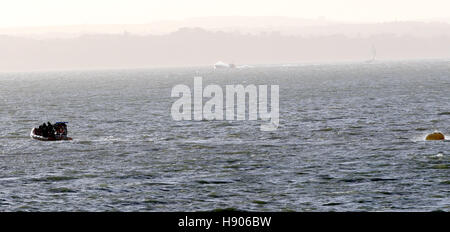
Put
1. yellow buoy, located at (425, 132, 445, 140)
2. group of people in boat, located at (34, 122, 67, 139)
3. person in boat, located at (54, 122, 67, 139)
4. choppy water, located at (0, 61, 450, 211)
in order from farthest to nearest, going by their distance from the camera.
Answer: person in boat, located at (54, 122, 67, 139)
group of people in boat, located at (34, 122, 67, 139)
yellow buoy, located at (425, 132, 445, 140)
choppy water, located at (0, 61, 450, 211)

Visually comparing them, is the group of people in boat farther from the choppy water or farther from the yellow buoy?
the yellow buoy

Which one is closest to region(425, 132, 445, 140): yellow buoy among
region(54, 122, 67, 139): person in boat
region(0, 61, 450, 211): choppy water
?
region(0, 61, 450, 211): choppy water

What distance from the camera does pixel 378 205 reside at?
3675cm

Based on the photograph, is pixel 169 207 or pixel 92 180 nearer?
pixel 169 207

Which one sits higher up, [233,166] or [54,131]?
[54,131]

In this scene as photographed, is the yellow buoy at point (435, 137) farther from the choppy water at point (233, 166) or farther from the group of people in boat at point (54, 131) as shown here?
the group of people in boat at point (54, 131)

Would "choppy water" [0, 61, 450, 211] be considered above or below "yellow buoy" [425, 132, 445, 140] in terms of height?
below

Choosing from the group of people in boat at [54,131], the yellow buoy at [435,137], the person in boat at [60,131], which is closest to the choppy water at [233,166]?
the yellow buoy at [435,137]

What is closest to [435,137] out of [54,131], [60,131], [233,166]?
[233,166]

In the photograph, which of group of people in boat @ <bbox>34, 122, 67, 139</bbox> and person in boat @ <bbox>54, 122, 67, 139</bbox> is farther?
person in boat @ <bbox>54, 122, 67, 139</bbox>

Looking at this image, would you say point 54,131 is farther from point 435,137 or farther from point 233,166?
point 435,137

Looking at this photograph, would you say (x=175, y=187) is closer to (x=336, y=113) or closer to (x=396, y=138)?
(x=396, y=138)
